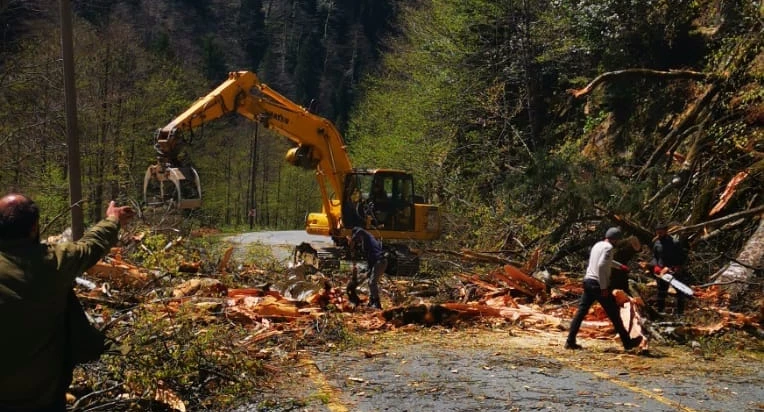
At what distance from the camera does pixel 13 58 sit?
21359 mm

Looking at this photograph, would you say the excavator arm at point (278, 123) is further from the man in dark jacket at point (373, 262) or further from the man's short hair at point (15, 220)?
the man's short hair at point (15, 220)

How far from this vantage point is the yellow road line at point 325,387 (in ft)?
19.9

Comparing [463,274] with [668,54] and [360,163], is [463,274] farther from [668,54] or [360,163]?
[360,163]

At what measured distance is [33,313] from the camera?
134 inches

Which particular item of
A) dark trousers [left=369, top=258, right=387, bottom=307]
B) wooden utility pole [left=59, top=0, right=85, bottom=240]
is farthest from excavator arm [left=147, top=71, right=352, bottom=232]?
dark trousers [left=369, top=258, right=387, bottom=307]

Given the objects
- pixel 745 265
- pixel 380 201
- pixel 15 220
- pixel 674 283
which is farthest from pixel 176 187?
pixel 745 265

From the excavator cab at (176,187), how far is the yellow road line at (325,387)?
16.5 feet

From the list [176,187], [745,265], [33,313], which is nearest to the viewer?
[33,313]

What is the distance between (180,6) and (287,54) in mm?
17231

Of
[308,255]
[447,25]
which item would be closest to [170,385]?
[308,255]

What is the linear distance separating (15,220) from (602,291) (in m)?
6.95

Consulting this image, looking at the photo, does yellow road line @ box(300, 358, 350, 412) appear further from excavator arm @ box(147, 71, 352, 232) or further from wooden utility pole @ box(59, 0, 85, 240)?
wooden utility pole @ box(59, 0, 85, 240)

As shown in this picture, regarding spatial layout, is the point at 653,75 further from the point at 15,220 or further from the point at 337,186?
the point at 15,220

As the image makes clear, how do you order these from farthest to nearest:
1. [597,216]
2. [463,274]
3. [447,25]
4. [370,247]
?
[447,25]
[463,274]
[597,216]
[370,247]
